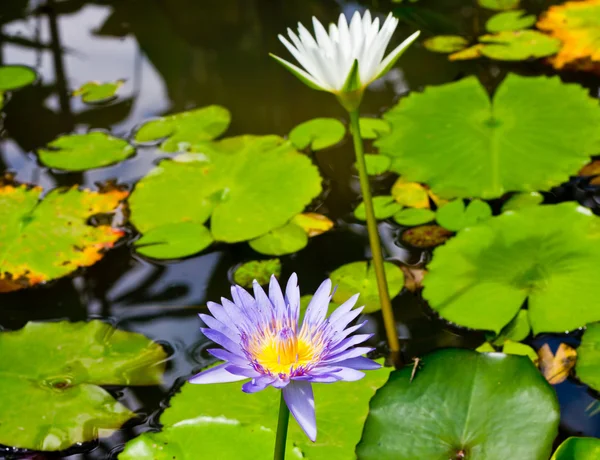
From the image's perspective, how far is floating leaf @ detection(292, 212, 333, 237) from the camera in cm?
161

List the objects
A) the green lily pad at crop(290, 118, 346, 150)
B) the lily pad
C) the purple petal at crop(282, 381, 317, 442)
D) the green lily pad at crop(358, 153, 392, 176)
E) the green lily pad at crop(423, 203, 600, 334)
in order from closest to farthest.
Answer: the purple petal at crop(282, 381, 317, 442), the green lily pad at crop(423, 203, 600, 334), the lily pad, the green lily pad at crop(358, 153, 392, 176), the green lily pad at crop(290, 118, 346, 150)

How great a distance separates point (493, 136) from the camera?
178 cm

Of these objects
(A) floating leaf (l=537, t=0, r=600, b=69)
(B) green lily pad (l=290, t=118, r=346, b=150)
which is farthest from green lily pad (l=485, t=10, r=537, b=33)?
(B) green lily pad (l=290, t=118, r=346, b=150)

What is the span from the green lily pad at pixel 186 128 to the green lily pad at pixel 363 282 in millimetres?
730

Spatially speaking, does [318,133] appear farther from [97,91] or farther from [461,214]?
[97,91]

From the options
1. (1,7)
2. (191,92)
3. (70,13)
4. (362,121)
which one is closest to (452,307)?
(362,121)

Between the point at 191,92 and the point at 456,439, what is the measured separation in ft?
5.51

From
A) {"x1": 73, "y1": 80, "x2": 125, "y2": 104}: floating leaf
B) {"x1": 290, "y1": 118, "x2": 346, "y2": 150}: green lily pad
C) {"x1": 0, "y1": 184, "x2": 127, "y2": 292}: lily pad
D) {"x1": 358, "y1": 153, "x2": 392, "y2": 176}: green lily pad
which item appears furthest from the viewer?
{"x1": 73, "y1": 80, "x2": 125, "y2": 104}: floating leaf

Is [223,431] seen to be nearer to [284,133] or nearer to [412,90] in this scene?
[284,133]

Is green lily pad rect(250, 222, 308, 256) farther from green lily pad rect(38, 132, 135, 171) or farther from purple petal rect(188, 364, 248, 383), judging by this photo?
purple petal rect(188, 364, 248, 383)

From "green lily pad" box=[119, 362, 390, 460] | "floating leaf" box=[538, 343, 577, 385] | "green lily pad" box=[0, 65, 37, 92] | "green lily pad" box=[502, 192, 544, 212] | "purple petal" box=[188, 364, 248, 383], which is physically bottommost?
"green lily pad" box=[119, 362, 390, 460]

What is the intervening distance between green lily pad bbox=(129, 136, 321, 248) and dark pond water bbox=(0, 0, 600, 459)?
0.21 ft

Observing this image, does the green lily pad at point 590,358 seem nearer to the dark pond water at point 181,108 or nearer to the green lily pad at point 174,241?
the dark pond water at point 181,108

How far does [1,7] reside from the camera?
3061 millimetres
